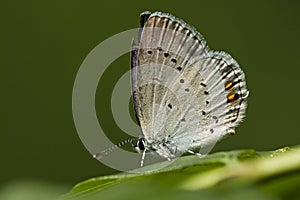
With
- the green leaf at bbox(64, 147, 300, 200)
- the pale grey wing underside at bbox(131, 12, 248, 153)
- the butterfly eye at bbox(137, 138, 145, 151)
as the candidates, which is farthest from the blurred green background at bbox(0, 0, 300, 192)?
the green leaf at bbox(64, 147, 300, 200)

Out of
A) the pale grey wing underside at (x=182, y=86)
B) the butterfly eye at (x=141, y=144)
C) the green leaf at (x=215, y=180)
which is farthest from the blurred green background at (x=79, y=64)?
the green leaf at (x=215, y=180)

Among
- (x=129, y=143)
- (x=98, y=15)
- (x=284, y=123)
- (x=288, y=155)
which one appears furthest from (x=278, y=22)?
(x=288, y=155)

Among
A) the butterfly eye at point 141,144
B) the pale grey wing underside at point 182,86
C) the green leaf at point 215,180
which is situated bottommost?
the butterfly eye at point 141,144

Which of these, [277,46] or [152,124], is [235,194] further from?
[277,46]

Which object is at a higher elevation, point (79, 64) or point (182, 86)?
point (79, 64)

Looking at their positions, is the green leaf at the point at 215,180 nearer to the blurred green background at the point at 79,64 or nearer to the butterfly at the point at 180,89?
the butterfly at the point at 180,89

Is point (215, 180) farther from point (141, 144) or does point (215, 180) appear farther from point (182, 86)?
point (141, 144)

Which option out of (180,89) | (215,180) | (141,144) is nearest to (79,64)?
(141,144)
